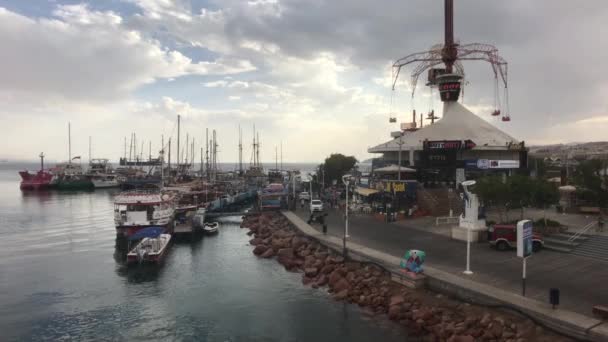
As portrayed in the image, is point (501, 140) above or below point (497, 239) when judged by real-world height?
above

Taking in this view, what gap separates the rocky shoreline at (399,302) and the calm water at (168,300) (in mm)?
1103

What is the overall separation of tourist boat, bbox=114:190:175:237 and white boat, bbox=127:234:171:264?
262 inches

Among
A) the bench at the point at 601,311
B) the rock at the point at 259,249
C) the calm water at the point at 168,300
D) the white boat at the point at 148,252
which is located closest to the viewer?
the bench at the point at 601,311

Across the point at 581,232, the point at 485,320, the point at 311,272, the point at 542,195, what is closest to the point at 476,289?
the point at 485,320

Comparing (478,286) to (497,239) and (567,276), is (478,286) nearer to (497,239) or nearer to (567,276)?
(567,276)

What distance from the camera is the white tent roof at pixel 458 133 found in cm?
6856

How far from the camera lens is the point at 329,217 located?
54125mm

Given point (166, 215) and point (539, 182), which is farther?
point (166, 215)

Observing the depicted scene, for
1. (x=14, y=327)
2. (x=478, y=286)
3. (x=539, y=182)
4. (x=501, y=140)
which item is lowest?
(x=14, y=327)

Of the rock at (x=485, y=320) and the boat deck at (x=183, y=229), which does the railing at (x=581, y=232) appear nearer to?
the rock at (x=485, y=320)

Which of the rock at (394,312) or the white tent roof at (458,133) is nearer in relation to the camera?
the rock at (394,312)

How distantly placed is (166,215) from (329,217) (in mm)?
20559

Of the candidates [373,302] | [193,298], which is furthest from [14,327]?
[373,302]

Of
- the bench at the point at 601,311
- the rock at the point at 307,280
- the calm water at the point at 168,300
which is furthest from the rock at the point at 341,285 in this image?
the bench at the point at 601,311
